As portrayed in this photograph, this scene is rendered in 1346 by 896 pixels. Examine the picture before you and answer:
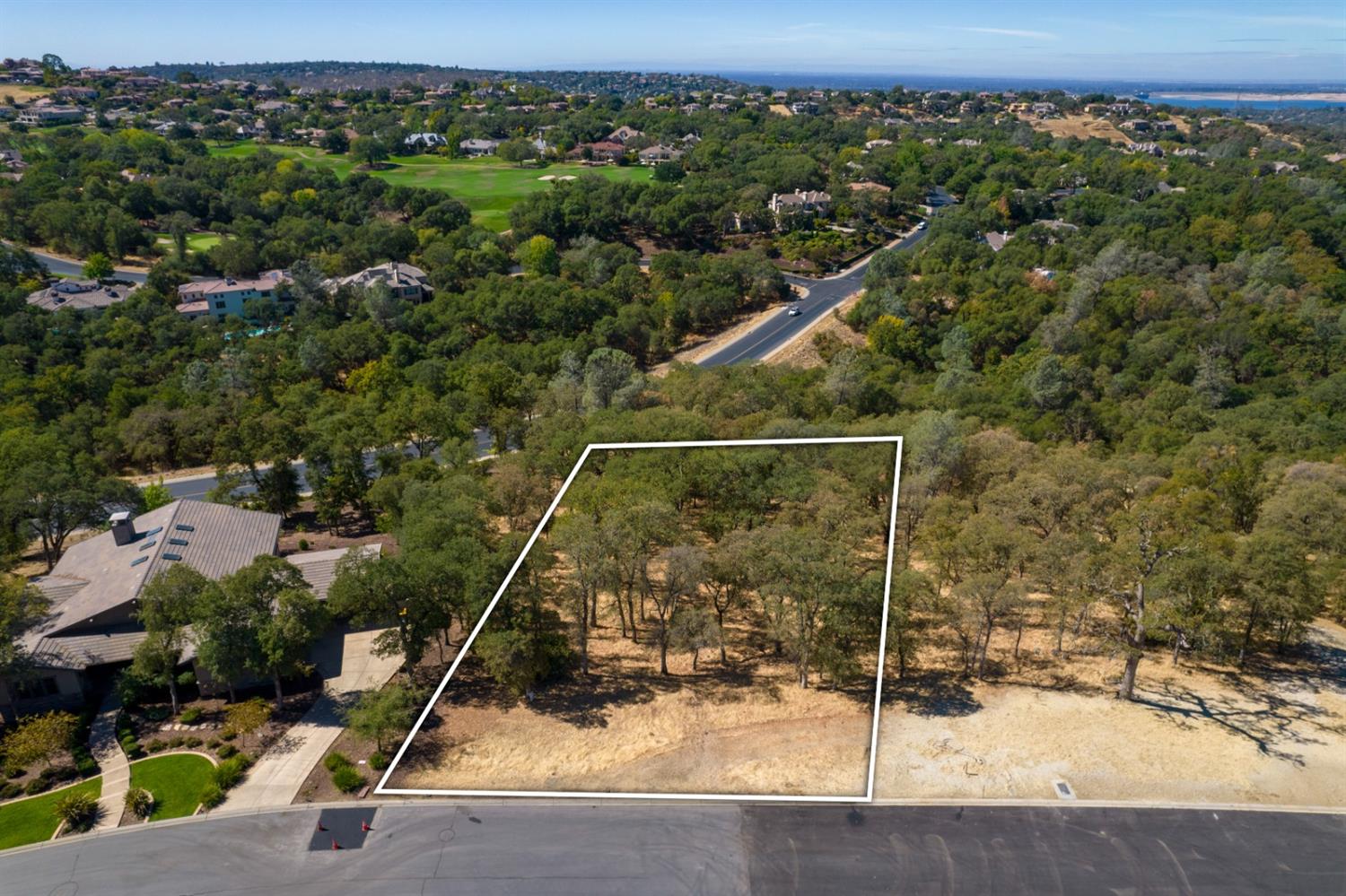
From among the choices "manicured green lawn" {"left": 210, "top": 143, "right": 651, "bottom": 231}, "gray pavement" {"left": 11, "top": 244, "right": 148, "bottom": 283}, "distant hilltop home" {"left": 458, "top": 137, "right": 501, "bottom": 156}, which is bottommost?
"gray pavement" {"left": 11, "top": 244, "right": 148, "bottom": 283}

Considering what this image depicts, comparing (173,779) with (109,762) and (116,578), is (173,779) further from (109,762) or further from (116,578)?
(116,578)

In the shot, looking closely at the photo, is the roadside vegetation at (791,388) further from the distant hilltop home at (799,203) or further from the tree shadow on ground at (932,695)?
the distant hilltop home at (799,203)

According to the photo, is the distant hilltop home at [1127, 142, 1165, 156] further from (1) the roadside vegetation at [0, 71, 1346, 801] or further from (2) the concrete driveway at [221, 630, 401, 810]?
(2) the concrete driveway at [221, 630, 401, 810]

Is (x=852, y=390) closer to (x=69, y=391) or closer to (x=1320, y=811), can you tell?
(x=1320, y=811)

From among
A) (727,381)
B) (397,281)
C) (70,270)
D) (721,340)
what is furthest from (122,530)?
(70,270)

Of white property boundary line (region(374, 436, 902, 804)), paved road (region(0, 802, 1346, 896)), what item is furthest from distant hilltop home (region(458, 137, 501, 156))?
white property boundary line (region(374, 436, 902, 804))
